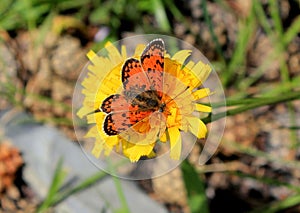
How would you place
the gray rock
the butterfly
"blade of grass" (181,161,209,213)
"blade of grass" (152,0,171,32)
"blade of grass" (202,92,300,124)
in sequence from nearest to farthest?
the butterfly → "blade of grass" (202,92,300,124) → "blade of grass" (181,161,209,213) → the gray rock → "blade of grass" (152,0,171,32)

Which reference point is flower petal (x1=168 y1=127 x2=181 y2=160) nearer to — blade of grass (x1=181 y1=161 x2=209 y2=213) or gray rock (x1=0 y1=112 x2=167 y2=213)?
blade of grass (x1=181 y1=161 x2=209 y2=213)

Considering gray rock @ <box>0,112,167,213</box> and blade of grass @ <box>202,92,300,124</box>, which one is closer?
blade of grass @ <box>202,92,300,124</box>

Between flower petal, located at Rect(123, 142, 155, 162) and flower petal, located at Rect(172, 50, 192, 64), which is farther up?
flower petal, located at Rect(172, 50, 192, 64)

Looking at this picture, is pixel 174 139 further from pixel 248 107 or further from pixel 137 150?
pixel 248 107

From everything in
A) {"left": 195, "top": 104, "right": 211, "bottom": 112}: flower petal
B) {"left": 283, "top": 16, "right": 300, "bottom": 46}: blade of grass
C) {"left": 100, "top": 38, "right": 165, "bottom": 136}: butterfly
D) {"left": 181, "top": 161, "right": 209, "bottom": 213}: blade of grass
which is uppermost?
{"left": 100, "top": 38, "right": 165, "bottom": 136}: butterfly

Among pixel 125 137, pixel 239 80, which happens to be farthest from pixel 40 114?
pixel 125 137

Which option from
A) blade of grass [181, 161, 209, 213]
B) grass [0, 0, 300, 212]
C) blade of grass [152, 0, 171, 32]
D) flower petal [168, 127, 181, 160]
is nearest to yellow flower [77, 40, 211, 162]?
flower petal [168, 127, 181, 160]

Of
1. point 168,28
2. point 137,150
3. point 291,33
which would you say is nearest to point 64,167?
point 168,28
